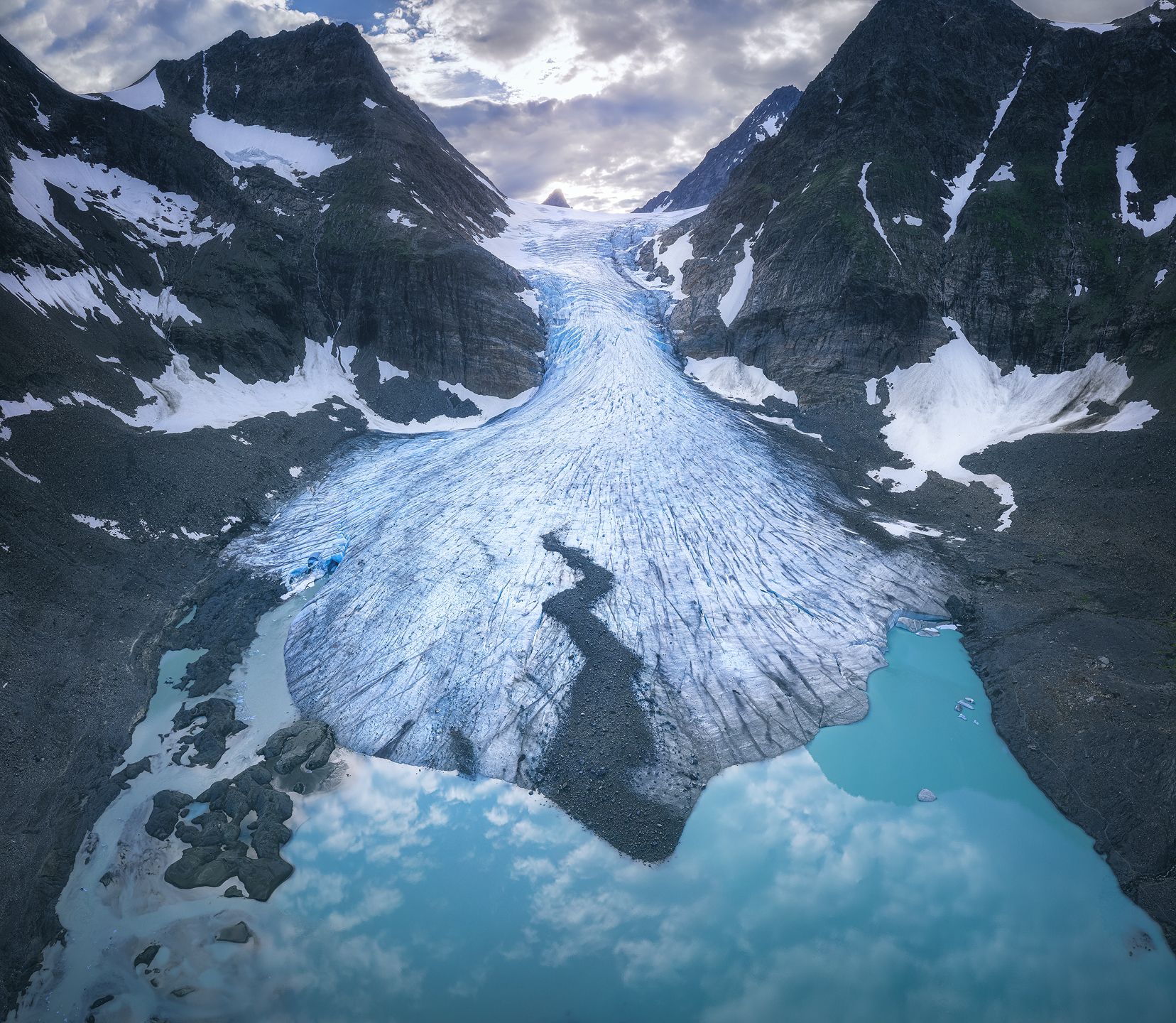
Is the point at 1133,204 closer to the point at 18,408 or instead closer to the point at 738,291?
the point at 738,291

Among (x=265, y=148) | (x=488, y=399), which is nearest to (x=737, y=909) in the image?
(x=488, y=399)

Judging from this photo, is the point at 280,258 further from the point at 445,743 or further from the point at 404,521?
the point at 445,743

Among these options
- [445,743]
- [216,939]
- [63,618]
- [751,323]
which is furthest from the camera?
[751,323]

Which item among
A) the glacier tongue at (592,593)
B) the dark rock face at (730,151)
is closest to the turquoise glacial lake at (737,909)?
the glacier tongue at (592,593)

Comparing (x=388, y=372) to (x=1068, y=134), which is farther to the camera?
(x=388, y=372)

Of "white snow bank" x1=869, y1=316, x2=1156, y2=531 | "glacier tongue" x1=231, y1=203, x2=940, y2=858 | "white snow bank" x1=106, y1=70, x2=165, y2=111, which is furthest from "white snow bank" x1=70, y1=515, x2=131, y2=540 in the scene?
"white snow bank" x1=106, y1=70, x2=165, y2=111

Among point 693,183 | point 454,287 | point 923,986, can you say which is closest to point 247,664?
point 923,986

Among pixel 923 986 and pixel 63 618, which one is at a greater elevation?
pixel 63 618
